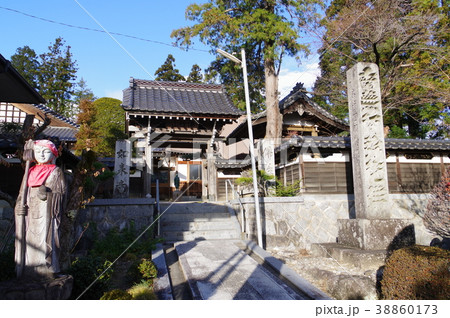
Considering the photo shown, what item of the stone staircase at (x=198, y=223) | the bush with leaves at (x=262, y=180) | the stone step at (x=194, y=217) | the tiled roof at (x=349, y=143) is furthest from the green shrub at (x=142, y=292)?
the tiled roof at (x=349, y=143)

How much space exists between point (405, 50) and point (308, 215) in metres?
12.1

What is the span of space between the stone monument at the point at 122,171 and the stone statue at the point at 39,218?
6.32 metres

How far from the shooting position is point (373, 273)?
268 inches

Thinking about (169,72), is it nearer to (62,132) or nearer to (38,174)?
(62,132)

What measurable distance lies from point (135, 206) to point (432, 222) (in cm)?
1116

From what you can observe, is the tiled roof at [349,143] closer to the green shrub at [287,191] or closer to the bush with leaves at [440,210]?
the green shrub at [287,191]

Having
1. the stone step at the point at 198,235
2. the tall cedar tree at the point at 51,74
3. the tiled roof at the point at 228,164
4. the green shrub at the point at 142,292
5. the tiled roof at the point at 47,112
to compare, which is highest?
the tall cedar tree at the point at 51,74

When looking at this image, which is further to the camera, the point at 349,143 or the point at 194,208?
the point at 194,208

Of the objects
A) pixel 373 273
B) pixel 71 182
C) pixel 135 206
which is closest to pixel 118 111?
pixel 135 206

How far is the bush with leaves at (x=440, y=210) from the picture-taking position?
9.95 meters

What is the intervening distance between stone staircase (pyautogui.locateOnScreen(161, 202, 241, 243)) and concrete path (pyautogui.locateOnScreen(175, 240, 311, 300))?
4.55 ft

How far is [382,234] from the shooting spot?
26.6 ft

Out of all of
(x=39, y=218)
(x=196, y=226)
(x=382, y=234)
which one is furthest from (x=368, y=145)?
(x=39, y=218)

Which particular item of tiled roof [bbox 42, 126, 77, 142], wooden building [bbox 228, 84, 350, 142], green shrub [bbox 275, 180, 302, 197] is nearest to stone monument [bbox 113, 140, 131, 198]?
green shrub [bbox 275, 180, 302, 197]
